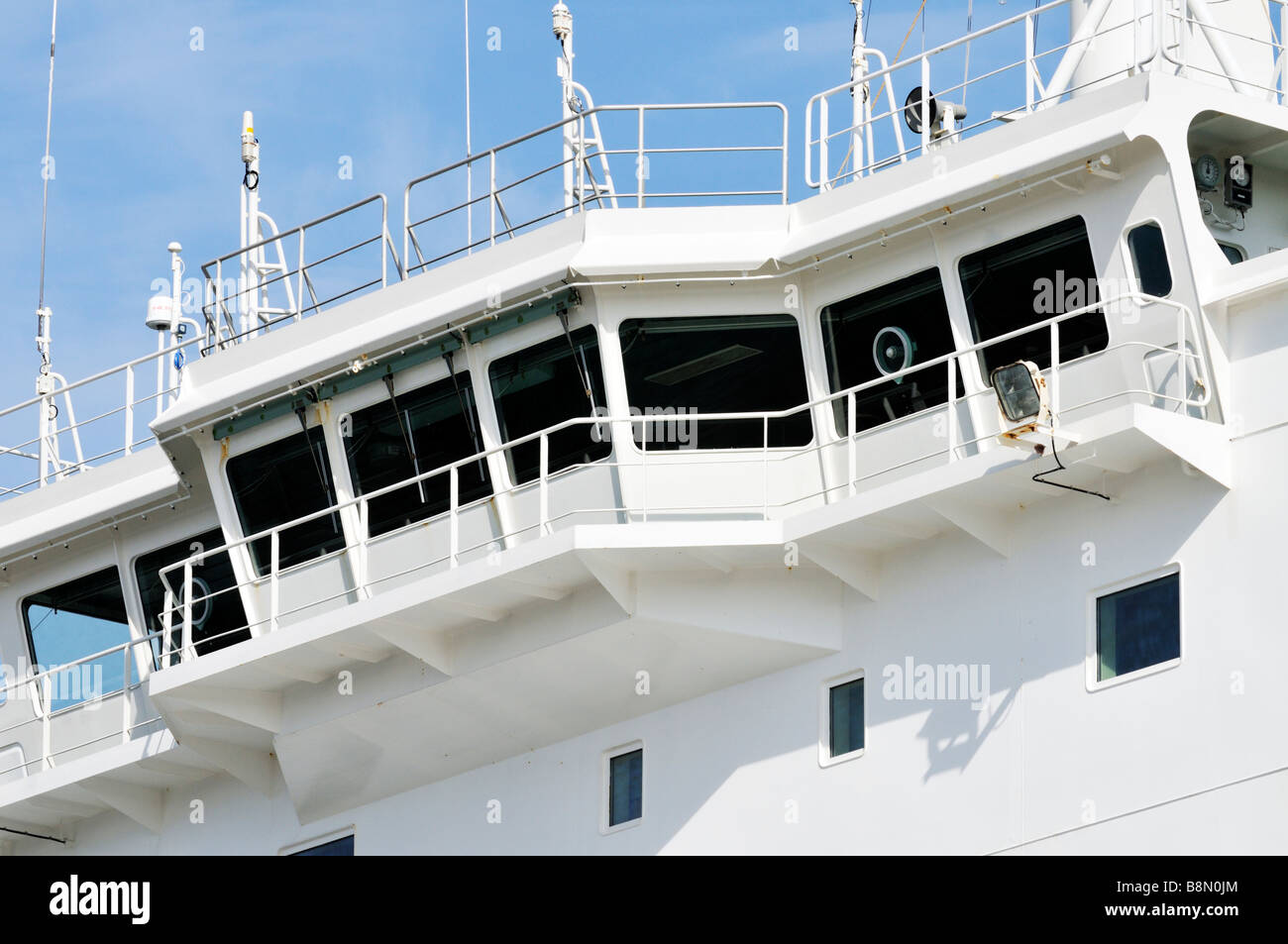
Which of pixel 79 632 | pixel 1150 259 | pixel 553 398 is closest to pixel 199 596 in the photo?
pixel 79 632

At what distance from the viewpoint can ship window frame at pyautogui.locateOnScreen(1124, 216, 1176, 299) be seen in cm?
1795

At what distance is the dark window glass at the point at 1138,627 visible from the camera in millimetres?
17359

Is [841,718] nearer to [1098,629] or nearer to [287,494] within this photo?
[1098,629]

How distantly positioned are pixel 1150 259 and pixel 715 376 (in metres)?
3.94

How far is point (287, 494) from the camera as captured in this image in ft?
73.0

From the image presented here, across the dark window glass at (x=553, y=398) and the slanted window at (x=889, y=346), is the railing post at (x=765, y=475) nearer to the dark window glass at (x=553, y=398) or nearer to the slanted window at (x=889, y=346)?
the slanted window at (x=889, y=346)

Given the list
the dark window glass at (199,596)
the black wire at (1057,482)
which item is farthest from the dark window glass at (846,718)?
the dark window glass at (199,596)

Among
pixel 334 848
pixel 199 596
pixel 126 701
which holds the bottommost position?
pixel 334 848

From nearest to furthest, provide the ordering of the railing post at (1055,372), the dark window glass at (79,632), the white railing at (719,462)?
the railing post at (1055,372), the white railing at (719,462), the dark window glass at (79,632)

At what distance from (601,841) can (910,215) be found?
6032mm

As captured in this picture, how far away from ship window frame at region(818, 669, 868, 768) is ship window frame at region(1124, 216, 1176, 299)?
3882mm

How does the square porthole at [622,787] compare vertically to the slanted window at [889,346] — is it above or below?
below

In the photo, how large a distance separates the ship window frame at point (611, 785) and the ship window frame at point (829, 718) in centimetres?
183

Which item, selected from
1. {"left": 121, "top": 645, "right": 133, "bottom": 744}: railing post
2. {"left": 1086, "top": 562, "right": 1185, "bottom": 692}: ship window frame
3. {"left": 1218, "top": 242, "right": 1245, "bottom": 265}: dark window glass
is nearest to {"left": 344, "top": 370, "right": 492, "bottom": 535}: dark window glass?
{"left": 121, "top": 645, "right": 133, "bottom": 744}: railing post
